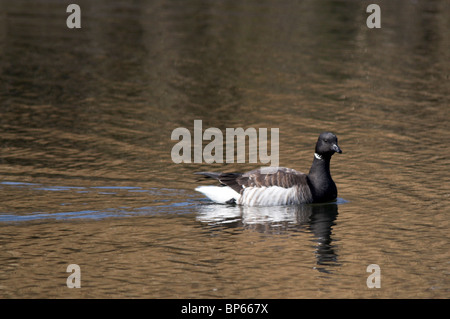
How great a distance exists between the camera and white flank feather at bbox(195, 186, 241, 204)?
20547 mm

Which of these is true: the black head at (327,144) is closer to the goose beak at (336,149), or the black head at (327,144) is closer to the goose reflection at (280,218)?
the goose beak at (336,149)

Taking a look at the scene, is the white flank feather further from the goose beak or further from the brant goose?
the goose beak

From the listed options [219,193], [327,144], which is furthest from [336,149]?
[219,193]

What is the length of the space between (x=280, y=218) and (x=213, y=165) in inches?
185

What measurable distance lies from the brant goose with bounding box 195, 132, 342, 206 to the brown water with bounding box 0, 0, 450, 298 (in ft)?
1.12

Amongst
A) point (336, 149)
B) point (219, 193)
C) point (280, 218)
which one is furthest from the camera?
point (336, 149)

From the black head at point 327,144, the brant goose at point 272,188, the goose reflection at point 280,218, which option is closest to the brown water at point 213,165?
the goose reflection at point 280,218

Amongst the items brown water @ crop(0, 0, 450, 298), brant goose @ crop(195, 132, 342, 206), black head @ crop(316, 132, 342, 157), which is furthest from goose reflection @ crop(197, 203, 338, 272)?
black head @ crop(316, 132, 342, 157)

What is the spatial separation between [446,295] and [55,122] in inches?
671

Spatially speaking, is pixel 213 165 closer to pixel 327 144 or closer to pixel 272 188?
pixel 272 188

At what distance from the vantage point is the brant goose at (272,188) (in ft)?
68.0

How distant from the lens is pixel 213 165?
2406 cm
